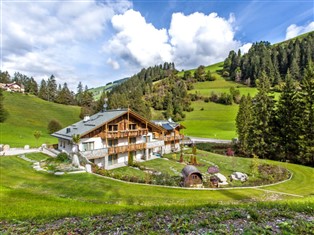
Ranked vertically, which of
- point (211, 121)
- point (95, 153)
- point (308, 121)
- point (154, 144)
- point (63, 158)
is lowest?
point (63, 158)

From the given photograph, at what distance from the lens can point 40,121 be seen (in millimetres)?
76375

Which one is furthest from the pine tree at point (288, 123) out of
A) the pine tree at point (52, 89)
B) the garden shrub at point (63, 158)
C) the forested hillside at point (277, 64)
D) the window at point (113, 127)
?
the pine tree at point (52, 89)

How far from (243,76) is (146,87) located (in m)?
60.8

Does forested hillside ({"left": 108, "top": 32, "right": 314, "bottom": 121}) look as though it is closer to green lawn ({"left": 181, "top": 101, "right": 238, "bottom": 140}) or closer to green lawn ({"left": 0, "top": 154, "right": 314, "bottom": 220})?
green lawn ({"left": 181, "top": 101, "right": 238, "bottom": 140})

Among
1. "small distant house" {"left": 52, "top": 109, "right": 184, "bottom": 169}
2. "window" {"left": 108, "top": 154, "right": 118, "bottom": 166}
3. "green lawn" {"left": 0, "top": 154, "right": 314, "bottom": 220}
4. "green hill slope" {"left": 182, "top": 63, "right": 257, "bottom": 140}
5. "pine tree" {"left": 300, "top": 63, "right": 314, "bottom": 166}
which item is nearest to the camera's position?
"green lawn" {"left": 0, "top": 154, "right": 314, "bottom": 220}

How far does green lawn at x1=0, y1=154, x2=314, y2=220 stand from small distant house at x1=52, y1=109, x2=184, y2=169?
7.25 metres

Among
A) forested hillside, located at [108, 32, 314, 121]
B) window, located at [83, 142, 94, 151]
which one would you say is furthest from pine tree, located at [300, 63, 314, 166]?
forested hillside, located at [108, 32, 314, 121]

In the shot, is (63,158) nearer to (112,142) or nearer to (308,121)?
(112,142)

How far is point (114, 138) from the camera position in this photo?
31406 millimetres

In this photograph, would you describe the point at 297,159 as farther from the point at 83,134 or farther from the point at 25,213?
the point at 25,213

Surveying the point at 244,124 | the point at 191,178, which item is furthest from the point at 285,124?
the point at 191,178

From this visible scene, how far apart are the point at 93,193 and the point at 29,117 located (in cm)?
7387

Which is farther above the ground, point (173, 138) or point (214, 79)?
point (214, 79)

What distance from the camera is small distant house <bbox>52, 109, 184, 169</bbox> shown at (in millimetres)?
28859
